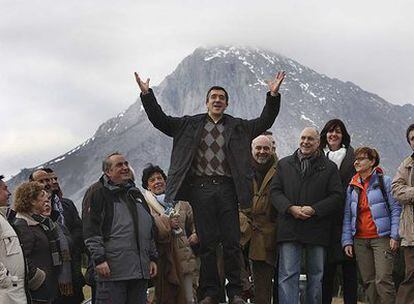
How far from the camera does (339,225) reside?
798 centimetres

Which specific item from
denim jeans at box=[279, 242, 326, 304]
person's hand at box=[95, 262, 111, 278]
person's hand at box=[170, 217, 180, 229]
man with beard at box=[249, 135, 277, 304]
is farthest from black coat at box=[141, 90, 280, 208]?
person's hand at box=[95, 262, 111, 278]

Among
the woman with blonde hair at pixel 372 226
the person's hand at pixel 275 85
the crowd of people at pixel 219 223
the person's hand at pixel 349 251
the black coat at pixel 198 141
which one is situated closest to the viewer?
the crowd of people at pixel 219 223

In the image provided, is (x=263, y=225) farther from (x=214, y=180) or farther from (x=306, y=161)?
(x=214, y=180)

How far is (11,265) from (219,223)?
2.34 m

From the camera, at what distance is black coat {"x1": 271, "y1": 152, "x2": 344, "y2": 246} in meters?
7.51

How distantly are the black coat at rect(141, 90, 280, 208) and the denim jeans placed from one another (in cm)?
107

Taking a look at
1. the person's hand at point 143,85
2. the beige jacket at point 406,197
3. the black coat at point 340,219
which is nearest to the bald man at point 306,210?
the black coat at point 340,219

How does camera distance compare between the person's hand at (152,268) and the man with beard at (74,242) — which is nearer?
the person's hand at (152,268)

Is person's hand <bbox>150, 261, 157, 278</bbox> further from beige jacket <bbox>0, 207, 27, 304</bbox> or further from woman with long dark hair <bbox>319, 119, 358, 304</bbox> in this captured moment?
woman with long dark hair <bbox>319, 119, 358, 304</bbox>

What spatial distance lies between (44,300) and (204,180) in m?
2.35

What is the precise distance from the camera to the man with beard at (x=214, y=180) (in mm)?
6988

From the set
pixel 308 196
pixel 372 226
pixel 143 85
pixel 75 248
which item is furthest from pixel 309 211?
pixel 75 248

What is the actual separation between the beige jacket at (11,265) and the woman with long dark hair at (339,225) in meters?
3.84

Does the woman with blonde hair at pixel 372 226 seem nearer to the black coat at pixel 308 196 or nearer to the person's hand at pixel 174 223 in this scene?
the black coat at pixel 308 196
